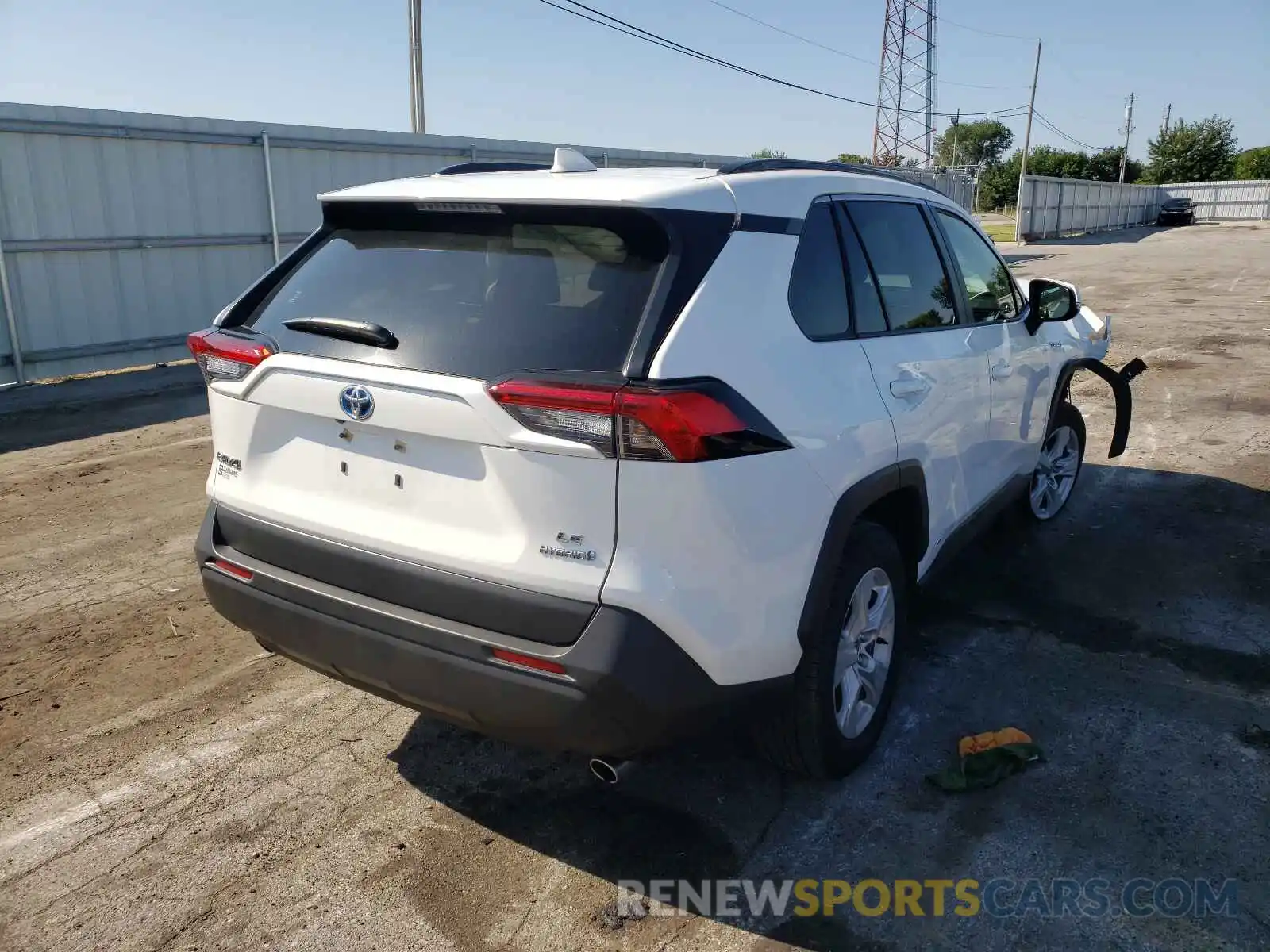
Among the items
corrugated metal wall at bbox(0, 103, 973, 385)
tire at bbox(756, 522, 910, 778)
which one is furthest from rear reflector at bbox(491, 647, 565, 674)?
corrugated metal wall at bbox(0, 103, 973, 385)

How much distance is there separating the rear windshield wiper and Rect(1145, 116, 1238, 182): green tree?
89.8 metres

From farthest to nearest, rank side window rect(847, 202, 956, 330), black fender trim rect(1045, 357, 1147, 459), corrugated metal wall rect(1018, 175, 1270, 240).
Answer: corrugated metal wall rect(1018, 175, 1270, 240) → black fender trim rect(1045, 357, 1147, 459) → side window rect(847, 202, 956, 330)

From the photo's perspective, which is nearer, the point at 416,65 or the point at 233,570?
the point at 233,570

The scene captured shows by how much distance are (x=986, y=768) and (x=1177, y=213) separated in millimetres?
62980

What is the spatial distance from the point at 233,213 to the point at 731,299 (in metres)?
11.0

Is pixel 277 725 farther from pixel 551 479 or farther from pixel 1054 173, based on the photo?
pixel 1054 173

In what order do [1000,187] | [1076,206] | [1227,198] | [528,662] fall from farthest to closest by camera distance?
[1000,187], [1227,198], [1076,206], [528,662]

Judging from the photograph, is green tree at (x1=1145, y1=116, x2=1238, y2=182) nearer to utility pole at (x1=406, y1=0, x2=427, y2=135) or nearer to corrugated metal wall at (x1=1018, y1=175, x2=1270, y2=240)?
corrugated metal wall at (x1=1018, y1=175, x2=1270, y2=240)

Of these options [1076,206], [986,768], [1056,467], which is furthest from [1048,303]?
[1076,206]

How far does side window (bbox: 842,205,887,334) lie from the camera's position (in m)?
3.14

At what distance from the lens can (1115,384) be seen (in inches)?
234

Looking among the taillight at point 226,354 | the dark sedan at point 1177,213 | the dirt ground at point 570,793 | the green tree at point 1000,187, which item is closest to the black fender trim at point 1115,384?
the dirt ground at point 570,793

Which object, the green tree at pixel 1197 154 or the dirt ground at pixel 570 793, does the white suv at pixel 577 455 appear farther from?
the green tree at pixel 1197 154

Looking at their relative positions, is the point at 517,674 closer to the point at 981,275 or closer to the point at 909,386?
the point at 909,386
